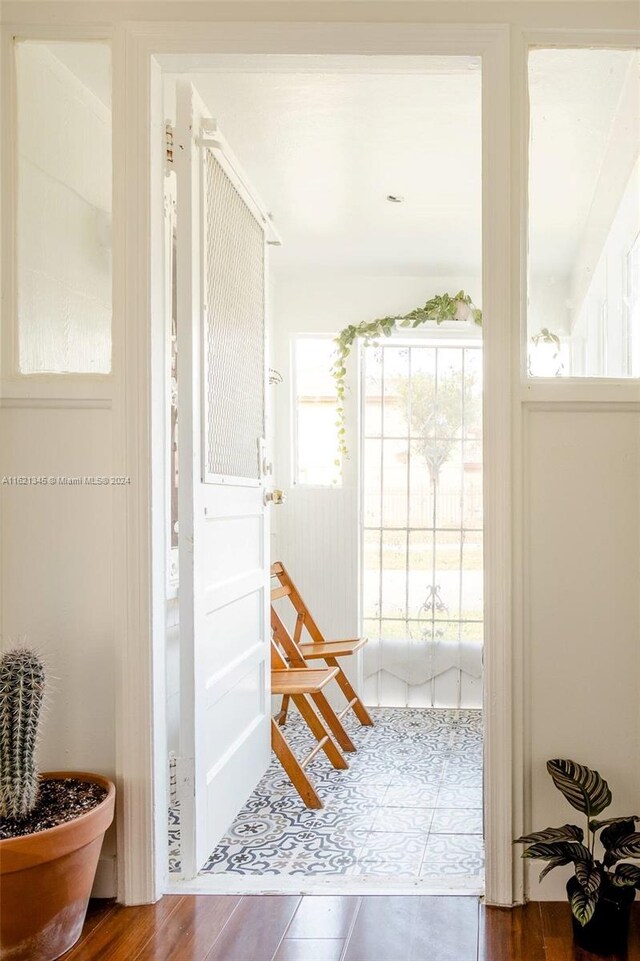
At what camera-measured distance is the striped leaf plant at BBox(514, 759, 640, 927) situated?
72.0 inches

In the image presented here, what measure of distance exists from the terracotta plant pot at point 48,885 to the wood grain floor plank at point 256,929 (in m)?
0.35

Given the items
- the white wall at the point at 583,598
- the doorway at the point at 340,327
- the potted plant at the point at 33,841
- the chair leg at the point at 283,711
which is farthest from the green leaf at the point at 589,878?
the chair leg at the point at 283,711

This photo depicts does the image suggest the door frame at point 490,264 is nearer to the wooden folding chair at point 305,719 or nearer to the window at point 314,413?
the wooden folding chair at point 305,719

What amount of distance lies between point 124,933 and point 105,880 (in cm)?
20

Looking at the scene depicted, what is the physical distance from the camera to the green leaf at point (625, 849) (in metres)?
1.85

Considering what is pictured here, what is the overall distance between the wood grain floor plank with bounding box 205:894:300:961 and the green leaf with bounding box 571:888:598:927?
715 millimetres

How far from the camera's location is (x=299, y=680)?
126 inches

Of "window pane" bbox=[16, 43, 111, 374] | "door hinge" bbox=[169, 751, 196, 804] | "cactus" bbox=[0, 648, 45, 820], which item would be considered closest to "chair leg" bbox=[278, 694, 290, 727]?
"door hinge" bbox=[169, 751, 196, 804]

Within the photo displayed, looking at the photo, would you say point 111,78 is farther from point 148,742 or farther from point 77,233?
point 148,742

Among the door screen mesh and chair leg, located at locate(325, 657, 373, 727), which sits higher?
the door screen mesh

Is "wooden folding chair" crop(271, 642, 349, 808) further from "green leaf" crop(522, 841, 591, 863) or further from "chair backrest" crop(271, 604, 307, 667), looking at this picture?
"green leaf" crop(522, 841, 591, 863)

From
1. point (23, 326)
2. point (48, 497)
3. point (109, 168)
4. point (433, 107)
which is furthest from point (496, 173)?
point (48, 497)

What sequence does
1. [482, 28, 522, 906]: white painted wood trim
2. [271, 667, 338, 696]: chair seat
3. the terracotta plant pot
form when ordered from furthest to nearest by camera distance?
1. [271, 667, 338, 696]: chair seat
2. [482, 28, 522, 906]: white painted wood trim
3. the terracotta plant pot

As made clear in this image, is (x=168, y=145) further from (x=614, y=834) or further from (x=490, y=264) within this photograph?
(x=614, y=834)
